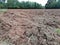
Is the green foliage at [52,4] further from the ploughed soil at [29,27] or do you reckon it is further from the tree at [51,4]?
the ploughed soil at [29,27]

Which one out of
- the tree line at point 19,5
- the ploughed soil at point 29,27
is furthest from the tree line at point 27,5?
the ploughed soil at point 29,27

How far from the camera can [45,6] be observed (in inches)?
456

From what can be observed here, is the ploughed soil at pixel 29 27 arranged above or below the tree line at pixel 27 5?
below

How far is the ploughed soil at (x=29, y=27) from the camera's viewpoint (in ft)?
23.1

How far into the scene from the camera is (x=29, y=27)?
7.84 m

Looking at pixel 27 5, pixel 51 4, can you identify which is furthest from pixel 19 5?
pixel 51 4

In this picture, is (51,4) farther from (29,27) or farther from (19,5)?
(29,27)

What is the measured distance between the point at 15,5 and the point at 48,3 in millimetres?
2065

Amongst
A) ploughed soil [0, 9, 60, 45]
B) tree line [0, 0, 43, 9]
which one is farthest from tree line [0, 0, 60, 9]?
ploughed soil [0, 9, 60, 45]

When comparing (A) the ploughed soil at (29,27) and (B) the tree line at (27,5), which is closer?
(A) the ploughed soil at (29,27)

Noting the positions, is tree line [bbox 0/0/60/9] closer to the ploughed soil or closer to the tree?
the tree

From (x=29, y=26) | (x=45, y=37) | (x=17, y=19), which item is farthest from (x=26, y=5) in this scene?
(x=45, y=37)

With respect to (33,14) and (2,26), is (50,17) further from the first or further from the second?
(2,26)

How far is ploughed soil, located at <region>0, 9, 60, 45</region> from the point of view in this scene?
7035 mm
